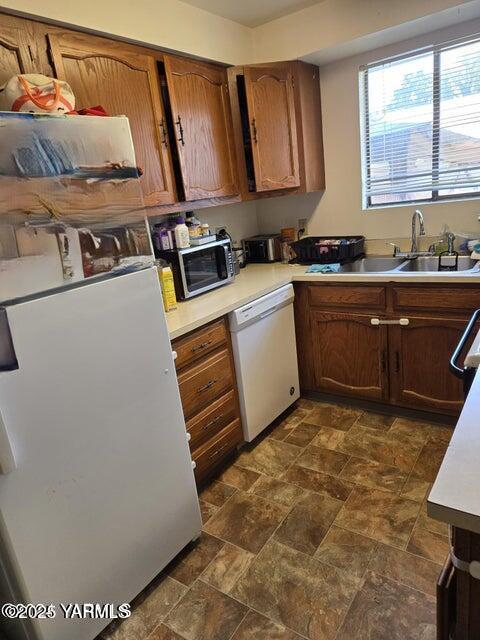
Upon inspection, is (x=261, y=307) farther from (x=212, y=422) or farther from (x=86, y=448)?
(x=86, y=448)

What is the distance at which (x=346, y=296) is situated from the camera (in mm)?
2459

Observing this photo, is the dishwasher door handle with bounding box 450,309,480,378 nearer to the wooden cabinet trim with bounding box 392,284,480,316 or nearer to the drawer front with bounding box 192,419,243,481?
the wooden cabinet trim with bounding box 392,284,480,316

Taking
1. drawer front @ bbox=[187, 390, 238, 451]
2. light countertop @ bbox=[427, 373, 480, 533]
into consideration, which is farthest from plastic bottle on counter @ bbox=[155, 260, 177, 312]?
light countertop @ bbox=[427, 373, 480, 533]

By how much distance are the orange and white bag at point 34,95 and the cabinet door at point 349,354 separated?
1777 millimetres

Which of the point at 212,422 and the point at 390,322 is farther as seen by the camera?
the point at 390,322

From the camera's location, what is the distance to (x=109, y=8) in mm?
1796

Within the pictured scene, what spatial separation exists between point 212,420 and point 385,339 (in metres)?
1.11

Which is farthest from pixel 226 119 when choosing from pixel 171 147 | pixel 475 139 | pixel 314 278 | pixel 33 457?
pixel 33 457

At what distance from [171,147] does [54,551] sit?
1.85 meters

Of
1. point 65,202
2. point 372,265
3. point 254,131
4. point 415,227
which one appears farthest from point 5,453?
point 415,227

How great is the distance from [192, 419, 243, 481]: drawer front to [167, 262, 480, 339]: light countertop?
2.02 ft

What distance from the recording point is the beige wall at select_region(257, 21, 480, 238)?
101 inches

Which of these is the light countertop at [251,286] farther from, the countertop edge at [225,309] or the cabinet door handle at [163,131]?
the cabinet door handle at [163,131]

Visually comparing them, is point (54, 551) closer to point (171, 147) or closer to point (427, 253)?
point (171, 147)
